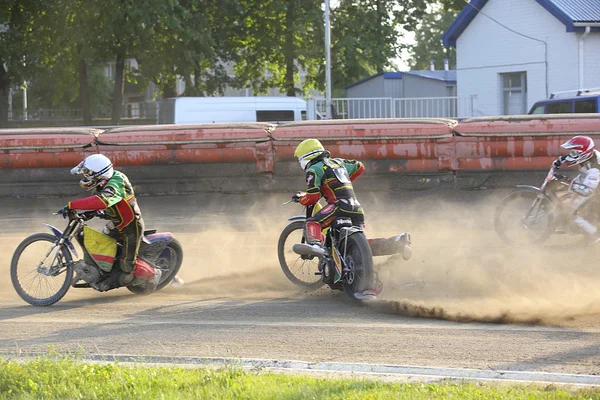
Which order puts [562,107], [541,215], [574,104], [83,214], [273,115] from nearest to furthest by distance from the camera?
[83,214] < [541,215] < [574,104] < [562,107] < [273,115]

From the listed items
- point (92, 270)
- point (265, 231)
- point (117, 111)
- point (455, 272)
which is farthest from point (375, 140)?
point (117, 111)

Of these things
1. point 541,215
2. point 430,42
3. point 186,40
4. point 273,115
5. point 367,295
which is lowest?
point 367,295

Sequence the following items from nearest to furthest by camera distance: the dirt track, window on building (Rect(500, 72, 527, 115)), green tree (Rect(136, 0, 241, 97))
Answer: the dirt track, window on building (Rect(500, 72, 527, 115)), green tree (Rect(136, 0, 241, 97))

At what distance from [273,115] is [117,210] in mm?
22021

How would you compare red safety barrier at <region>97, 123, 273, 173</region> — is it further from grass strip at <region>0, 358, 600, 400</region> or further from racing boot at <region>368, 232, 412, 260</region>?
grass strip at <region>0, 358, 600, 400</region>

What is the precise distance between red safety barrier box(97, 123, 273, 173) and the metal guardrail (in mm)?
13691

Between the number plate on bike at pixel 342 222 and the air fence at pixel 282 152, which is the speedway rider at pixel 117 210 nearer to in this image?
the number plate on bike at pixel 342 222

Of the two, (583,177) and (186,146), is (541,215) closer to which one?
(583,177)

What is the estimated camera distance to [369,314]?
26.8 ft

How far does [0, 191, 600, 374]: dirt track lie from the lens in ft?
22.3

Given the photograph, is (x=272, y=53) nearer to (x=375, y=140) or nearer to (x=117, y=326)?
(x=375, y=140)

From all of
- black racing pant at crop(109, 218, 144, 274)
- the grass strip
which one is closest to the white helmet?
black racing pant at crop(109, 218, 144, 274)

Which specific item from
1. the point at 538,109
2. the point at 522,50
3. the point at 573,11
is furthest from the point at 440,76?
the point at 538,109

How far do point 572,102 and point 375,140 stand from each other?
5.97 metres
